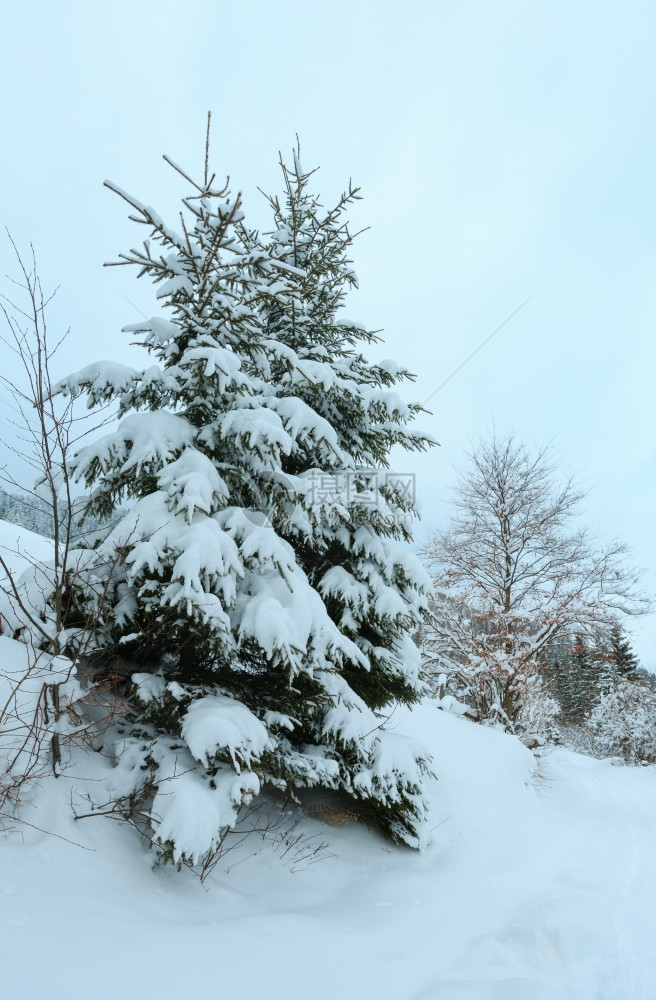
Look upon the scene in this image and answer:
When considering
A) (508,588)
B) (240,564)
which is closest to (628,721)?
(508,588)

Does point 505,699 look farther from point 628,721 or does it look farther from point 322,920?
point 628,721

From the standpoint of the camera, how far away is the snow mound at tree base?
237 centimetres

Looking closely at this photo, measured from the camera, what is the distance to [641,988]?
315cm

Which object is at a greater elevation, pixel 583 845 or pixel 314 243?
pixel 314 243

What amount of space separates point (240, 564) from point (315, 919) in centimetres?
244

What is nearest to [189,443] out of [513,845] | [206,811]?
[206,811]

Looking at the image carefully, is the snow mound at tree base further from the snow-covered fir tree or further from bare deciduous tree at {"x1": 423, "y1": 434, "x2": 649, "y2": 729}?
bare deciduous tree at {"x1": 423, "y1": 434, "x2": 649, "y2": 729}

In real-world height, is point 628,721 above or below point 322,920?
above

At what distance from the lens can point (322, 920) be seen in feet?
10.7

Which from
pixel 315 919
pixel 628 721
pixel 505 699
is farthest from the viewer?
pixel 628 721

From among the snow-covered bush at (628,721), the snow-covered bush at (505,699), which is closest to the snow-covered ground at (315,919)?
the snow-covered bush at (505,699)

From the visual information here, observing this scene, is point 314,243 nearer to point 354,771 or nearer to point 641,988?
point 354,771

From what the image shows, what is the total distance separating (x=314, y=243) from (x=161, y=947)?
693cm

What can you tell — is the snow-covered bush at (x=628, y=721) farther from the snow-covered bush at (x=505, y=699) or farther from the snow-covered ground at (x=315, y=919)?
the snow-covered ground at (x=315, y=919)
